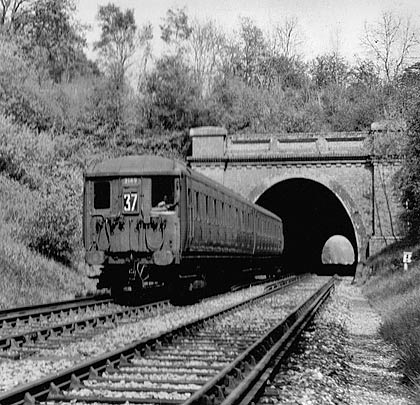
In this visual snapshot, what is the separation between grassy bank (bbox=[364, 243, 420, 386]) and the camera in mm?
8500

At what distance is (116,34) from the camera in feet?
180

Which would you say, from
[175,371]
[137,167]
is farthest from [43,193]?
[175,371]

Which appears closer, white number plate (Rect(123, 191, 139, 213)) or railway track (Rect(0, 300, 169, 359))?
railway track (Rect(0, 300, 169, 359))

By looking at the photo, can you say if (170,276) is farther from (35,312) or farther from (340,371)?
(340,371)

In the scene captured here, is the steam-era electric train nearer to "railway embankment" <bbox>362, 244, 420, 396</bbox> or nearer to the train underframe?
the train underframe

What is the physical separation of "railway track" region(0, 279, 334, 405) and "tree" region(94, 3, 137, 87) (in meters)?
45.2

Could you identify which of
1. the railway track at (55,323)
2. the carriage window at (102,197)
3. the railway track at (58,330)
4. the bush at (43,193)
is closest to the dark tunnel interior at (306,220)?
the bush at (43,193)

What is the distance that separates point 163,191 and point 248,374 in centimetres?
875

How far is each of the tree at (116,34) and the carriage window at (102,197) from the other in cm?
3916

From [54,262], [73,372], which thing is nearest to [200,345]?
[73,372]

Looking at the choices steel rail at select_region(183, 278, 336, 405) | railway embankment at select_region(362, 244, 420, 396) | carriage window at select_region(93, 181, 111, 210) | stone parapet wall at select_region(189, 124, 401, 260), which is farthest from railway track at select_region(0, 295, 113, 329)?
stone parapet wall at select_region(189, 124, 401, 260)

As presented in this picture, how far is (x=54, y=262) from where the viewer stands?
2050cm

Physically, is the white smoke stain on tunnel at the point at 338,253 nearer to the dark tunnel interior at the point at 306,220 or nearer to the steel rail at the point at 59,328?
the dark tunnel interior at the point at 306,220

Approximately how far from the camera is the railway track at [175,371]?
629 cm
